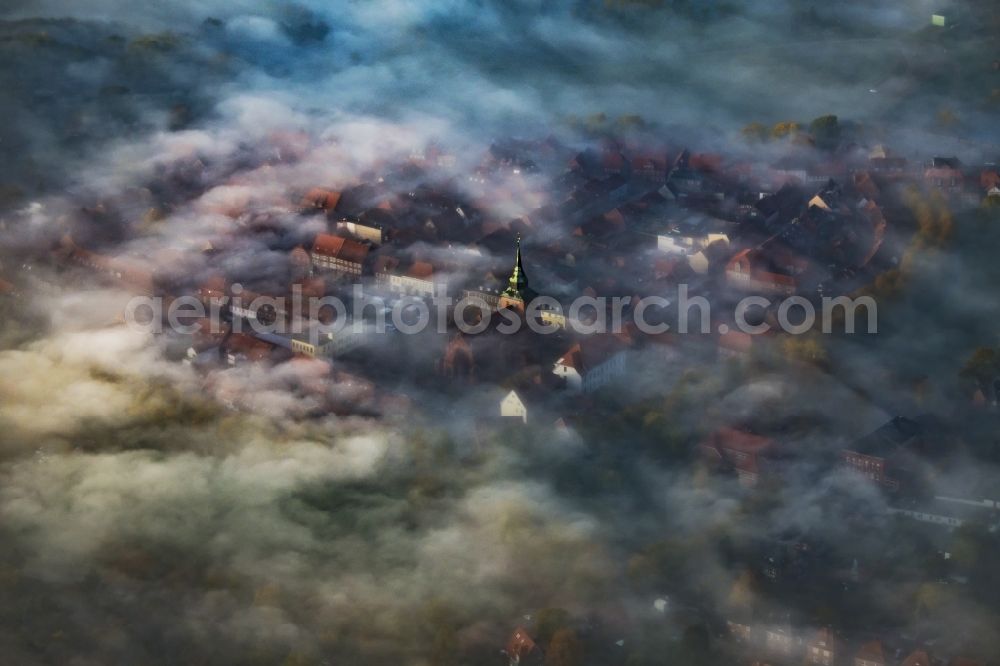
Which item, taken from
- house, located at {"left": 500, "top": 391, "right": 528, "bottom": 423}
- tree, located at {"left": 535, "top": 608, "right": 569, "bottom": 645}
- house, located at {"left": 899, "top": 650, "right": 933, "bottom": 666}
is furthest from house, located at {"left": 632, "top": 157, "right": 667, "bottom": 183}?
house, located at {"left": 899, "top": 650, "right": 933, "bottom": 666}

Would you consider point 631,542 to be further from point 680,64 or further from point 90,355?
point 680,64

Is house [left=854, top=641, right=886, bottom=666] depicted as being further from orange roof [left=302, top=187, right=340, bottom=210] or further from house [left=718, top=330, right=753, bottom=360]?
orange roof [left=302, top=187, right=340, bottom=210]

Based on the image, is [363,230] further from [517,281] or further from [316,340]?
[316,340]

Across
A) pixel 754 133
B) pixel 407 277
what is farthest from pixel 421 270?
pixel 754 133

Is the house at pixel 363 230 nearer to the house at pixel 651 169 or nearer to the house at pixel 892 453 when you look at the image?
the house at pixel 651 169

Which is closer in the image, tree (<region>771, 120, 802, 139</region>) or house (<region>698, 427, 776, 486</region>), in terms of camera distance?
house (<region>698, 427, 776, 486</region>)

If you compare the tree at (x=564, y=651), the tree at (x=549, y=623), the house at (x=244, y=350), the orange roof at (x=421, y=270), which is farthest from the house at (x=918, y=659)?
the orange roof at (x=421, y=270)
